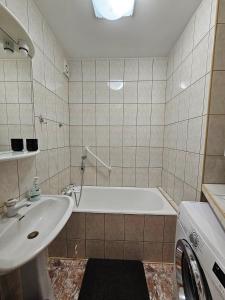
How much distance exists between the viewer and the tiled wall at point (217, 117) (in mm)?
1011

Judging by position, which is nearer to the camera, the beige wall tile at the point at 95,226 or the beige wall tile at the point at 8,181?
the beige wall tile at the point at 8,181

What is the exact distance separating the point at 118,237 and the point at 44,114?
55.1 inches

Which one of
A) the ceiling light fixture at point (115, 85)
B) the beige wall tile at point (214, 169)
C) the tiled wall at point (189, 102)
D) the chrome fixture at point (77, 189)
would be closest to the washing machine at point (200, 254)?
the beige wall tile at point (214, 169)

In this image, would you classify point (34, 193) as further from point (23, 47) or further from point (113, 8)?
point (113, 8)

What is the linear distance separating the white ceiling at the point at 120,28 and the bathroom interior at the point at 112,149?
11 millimetres

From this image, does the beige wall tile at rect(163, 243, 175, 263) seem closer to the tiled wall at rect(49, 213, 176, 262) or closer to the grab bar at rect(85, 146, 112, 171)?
the tiled wall at rect(49, 213, 176, 262)

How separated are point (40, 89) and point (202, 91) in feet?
4.48

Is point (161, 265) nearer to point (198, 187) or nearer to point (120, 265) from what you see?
point (120, 265)

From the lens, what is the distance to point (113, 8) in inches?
45.5

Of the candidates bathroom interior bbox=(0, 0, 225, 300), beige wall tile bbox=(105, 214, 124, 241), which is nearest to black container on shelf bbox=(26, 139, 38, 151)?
bathroom interior bbox=(0, 0, 225, 300)

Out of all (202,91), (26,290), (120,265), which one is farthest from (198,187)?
(26,290)

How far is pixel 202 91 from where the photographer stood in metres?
1.16

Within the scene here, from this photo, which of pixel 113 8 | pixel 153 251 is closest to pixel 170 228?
pixel 153 251

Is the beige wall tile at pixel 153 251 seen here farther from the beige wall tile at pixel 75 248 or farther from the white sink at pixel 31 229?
the white sink at pixel 31 229
